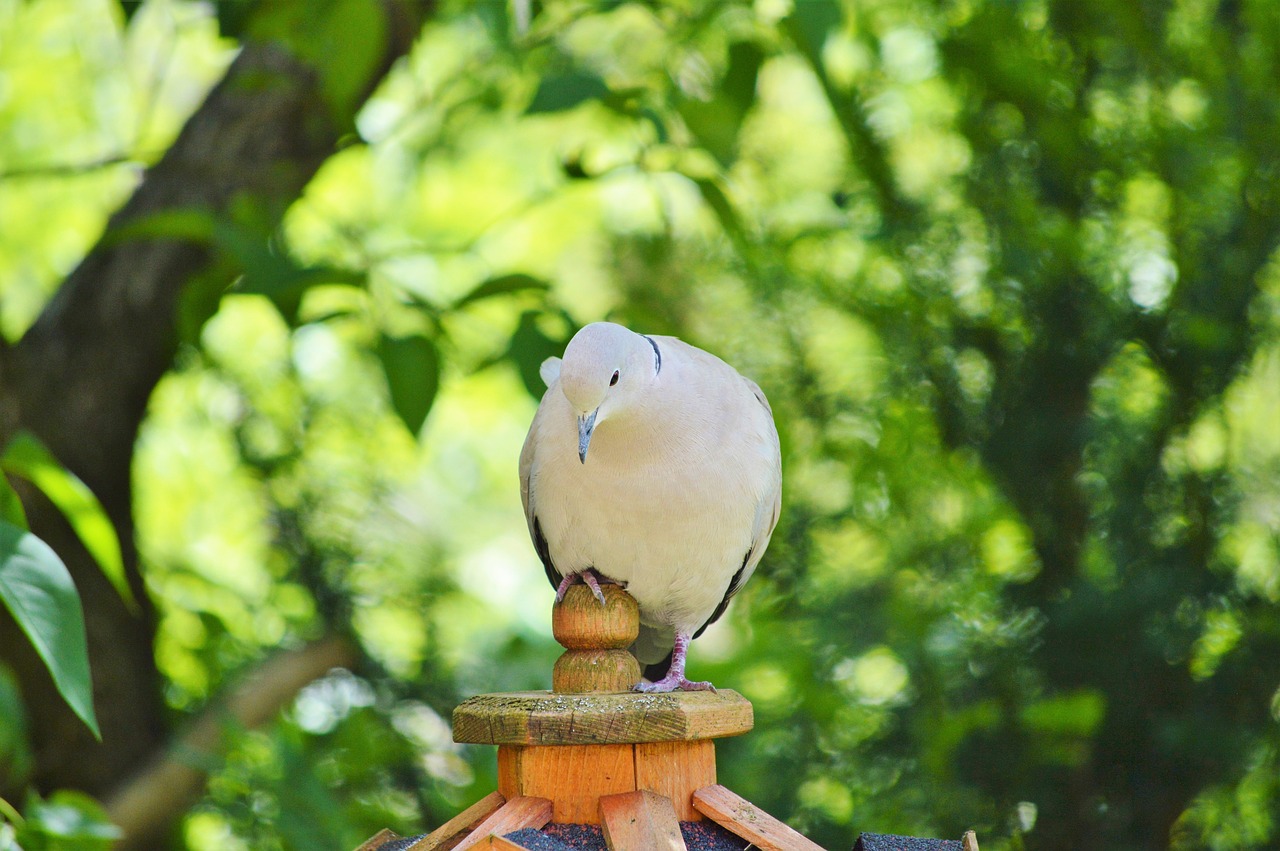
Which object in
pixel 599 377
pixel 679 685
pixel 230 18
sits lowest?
pixel 679 685

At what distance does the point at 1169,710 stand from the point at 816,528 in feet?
2.48

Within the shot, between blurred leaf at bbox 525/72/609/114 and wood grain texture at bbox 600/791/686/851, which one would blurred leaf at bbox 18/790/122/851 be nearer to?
wood grain texture at bbox 600/791/686/851

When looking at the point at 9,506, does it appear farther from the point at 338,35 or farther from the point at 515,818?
the point at 338,35

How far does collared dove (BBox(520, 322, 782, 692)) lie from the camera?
119cm

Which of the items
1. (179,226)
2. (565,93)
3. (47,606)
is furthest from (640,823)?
(179,226)

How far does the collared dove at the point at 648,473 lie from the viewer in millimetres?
1187

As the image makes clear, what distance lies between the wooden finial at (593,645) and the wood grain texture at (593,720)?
72 mm

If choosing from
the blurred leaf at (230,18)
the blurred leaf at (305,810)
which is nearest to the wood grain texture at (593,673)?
the blurred leaf at (305,810)

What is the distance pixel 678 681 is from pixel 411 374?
62cm

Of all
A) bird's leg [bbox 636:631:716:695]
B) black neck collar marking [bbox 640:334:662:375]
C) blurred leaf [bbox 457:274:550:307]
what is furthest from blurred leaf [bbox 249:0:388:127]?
bird's leg [bbox 636:631:716:695]

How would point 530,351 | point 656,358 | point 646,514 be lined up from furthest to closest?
point 530,351, point 656,358, point 646,514

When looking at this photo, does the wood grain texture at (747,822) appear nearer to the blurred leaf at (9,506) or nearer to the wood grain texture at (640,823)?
the wood grain texture at (640,823)

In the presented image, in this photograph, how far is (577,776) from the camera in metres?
1.01

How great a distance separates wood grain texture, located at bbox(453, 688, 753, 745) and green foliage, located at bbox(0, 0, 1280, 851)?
68 cm
